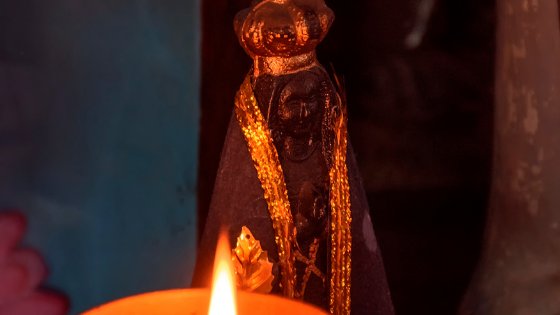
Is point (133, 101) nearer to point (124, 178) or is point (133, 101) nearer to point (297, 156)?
point (124, 178)

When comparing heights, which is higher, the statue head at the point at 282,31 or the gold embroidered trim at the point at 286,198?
the statue head at the point at 282,31

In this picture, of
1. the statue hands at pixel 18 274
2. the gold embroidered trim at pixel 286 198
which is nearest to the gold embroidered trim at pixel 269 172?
the gold embroidered trim at pixel 286 198

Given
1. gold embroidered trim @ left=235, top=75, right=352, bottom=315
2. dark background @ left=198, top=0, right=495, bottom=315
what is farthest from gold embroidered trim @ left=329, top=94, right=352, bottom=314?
dark background @ left=198, top=0, right=495, bottom=315

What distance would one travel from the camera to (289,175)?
736mm

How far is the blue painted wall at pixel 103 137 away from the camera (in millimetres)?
892

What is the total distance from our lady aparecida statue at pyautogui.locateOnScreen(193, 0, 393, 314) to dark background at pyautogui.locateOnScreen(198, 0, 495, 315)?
227 millimetres

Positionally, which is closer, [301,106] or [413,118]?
[301,106]

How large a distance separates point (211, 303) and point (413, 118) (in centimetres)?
62

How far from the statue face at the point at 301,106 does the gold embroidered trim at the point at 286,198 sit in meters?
0.02

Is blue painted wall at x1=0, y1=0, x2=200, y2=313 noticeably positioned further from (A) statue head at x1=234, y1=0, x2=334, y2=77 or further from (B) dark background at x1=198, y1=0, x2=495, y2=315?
(A) statue head at x1=234, y1=0, x2=334, y2=77

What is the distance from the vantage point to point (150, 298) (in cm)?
46

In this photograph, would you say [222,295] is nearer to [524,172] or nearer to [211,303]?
[211,303]

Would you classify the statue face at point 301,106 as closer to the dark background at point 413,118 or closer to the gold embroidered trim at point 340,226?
the gold embroidered trim at point 340,226

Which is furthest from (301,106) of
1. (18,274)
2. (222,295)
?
(18,274)
